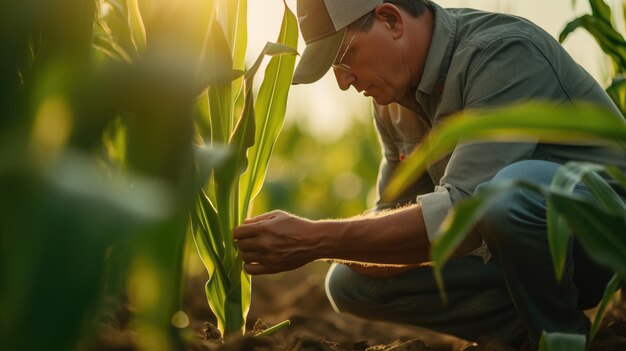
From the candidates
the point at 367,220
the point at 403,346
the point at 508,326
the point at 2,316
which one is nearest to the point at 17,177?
the point at 2,316

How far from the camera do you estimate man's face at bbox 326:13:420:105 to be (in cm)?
186

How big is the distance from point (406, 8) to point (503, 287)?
71 cm

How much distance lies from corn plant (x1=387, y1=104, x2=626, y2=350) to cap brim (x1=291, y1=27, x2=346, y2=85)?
884 mm

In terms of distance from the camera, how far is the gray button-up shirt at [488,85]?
5.30 feet

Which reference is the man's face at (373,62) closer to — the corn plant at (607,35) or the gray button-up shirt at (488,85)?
the gray button-up shirt at (488,85)

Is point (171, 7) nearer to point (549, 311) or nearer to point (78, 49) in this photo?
point (78, 49)

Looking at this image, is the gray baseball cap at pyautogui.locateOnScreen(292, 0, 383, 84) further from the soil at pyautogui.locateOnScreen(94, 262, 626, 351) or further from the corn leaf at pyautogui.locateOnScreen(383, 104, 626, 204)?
the corn leaf at pyautogui.locateOnScreen(383, 104, 626, 204)

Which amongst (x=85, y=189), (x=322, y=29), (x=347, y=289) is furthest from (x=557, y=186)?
(x=347, y=289)

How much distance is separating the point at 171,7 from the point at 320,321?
74.1 inches

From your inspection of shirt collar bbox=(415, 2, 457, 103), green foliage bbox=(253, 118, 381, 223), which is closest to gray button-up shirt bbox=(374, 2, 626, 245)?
shirt collar bbox=(415, 2, 457, 103)

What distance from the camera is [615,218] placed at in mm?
922

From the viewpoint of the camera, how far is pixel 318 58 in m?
1.85

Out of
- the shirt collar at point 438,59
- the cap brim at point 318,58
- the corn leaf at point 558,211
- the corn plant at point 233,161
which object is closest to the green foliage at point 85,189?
the corn leaf at point 558,211

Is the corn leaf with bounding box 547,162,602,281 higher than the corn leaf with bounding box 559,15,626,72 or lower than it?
higher
